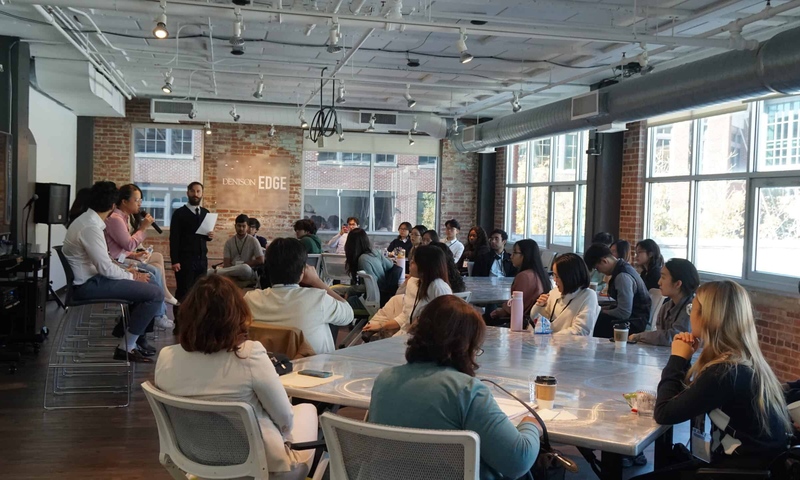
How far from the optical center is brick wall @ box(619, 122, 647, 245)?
9227 millimetres

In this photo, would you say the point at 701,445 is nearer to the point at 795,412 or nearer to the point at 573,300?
the point at 795,412

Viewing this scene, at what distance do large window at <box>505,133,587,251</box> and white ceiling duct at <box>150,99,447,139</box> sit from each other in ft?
5.30

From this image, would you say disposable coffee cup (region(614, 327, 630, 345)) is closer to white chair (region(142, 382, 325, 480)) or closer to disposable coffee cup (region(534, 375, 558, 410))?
disposable coffee cup (region(534, 375, 558, 410))

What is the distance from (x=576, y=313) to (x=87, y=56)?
599 cm

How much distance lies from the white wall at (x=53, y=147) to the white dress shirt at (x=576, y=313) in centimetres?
679

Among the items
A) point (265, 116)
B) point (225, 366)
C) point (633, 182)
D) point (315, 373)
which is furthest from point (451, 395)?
point (265, 116)

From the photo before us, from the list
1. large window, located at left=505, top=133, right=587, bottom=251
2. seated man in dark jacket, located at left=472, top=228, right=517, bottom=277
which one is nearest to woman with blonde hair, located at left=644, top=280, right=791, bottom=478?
seated man in dark jacket, located at left=472, top=228, right=517, bottom=277

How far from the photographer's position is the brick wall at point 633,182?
363 inches

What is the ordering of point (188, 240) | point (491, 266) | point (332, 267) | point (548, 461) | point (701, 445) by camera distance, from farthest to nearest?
point (332, 267)
point (491, 266)
point (188, 240)
point (701, 445)
point (548, 461)

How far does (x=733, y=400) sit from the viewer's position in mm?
2514

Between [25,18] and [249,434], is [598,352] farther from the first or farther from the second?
[25,18]

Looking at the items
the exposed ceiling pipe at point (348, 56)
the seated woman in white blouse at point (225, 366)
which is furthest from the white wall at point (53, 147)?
the seated woman in white blouse at point (225, 366)

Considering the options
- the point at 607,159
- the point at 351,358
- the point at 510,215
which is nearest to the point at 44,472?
the point at 351,358

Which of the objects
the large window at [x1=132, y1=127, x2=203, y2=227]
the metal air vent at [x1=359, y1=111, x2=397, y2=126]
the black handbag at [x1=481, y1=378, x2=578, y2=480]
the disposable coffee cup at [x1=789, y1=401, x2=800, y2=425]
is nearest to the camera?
the black handbag at [x1=481, y1=378, x2=578, y2=480]
